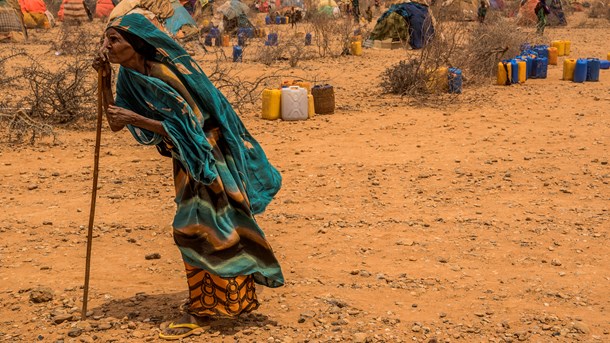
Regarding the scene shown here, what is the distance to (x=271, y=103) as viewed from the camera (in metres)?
8.17

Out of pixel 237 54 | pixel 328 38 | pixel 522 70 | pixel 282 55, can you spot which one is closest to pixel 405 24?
pixel 328 38

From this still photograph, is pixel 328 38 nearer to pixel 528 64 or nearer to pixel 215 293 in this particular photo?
pixel 528 64

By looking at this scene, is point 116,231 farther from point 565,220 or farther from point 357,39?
point 357,39

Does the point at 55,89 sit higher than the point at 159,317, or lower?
higher

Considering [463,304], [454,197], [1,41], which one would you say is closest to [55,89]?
[454,197]

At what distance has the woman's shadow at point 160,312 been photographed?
3.57 metres

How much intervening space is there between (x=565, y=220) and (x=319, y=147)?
254cm

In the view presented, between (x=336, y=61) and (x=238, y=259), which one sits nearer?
(x=238, y=259)

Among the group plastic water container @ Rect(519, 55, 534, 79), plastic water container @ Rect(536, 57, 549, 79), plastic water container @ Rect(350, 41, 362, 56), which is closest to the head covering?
plastic water container @ Rect(519, 55, 534, 79)

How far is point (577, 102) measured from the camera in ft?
29.6

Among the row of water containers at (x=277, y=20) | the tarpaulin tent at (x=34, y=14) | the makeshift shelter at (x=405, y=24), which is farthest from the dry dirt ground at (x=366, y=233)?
the row of water containers at (x=277, y=20)

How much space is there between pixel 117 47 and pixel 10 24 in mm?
13629

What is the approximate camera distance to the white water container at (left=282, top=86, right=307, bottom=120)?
26.7 ft

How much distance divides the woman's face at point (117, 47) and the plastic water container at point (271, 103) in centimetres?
488
